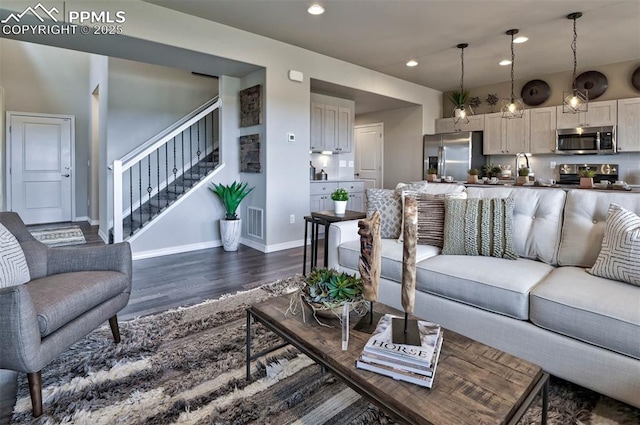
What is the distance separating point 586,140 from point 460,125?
2.07 meters

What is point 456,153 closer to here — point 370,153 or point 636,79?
point 370,153

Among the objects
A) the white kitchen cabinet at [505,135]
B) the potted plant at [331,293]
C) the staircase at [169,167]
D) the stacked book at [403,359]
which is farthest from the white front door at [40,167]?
the white kitchen cabinet at [505,135]

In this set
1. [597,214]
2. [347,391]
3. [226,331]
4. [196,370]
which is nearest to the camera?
[347,391]

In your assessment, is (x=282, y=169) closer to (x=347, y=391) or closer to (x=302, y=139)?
(x=302, y=139)

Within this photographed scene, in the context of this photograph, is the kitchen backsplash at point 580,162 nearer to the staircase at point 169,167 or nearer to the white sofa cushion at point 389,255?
the white sofa cushion at point 389,255

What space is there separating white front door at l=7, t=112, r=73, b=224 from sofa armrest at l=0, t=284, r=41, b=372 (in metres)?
6.90

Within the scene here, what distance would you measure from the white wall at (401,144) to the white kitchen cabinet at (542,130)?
1.91m

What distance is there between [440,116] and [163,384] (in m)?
7.10

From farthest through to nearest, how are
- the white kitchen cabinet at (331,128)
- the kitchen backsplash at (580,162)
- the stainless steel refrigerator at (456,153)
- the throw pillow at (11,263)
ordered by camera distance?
1. the stainless steel refrigerator at (456,153)
2. the white kitchen cabinet at (331,128)
3. the kitchen backsplash at (580,162)
4. the throw pillow at (11,263)

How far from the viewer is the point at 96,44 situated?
3748 millimetres

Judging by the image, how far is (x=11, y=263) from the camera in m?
1.76

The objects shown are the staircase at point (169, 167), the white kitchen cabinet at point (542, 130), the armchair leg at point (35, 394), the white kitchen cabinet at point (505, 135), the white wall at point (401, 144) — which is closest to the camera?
the armchair leg at point (35, 394)

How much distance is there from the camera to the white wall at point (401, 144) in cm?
711

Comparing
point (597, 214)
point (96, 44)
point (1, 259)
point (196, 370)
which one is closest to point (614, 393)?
point (597, 214)
